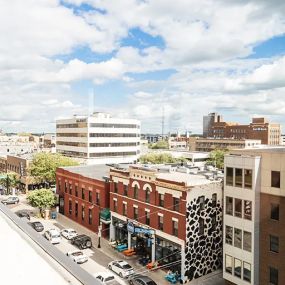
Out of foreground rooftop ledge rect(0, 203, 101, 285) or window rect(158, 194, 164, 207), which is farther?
window rect(158, 194, 164, 207)

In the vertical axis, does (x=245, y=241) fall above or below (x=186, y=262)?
above

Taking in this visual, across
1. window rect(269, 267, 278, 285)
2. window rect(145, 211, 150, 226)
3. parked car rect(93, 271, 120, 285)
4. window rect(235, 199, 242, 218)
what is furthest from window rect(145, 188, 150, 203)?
window rect(269, 267, 278, 285)

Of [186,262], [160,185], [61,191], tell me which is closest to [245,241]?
[186,262]

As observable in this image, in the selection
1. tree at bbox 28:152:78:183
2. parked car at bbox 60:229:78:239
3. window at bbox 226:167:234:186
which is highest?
window at bbox 226:167:234:186

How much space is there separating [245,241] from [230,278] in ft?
12.5

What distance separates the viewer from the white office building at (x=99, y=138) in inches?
4013

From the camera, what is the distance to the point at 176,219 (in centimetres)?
3262

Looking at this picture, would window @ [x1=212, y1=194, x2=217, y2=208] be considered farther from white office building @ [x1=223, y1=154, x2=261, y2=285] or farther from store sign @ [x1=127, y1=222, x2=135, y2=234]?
store sign @ [x1=127, y1=222, x2=135, y2=234]

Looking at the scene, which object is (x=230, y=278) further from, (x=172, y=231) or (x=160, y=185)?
(x=160, y=185)

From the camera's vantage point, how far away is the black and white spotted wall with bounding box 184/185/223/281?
3198 cm

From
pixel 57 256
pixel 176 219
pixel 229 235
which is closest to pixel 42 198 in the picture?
pixel 176 219

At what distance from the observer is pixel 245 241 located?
28.4m

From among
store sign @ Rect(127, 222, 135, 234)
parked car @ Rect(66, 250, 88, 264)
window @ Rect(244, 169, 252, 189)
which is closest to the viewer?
window @ Rect(244, 169, 252, 189)

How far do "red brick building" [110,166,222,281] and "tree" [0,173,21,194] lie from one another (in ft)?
161
